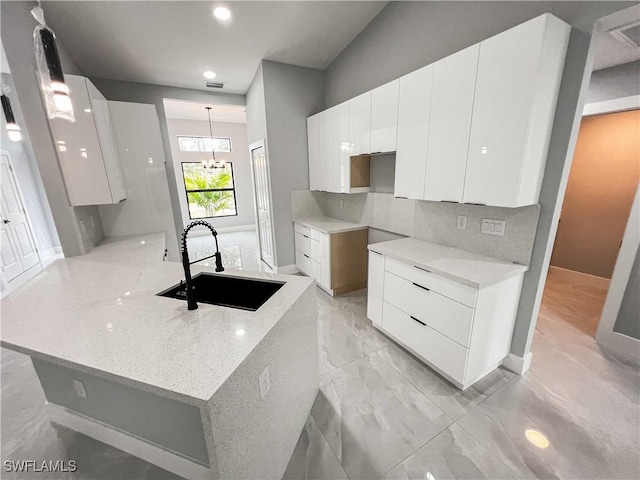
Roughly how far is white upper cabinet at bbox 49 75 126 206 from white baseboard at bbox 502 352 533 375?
379 centimetres

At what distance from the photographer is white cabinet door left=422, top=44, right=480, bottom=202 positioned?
1.63 m

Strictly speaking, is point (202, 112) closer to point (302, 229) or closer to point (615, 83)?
point (302, 229)

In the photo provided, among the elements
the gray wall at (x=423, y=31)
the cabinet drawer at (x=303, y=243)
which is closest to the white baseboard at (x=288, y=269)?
the cabinet drawer at (x=303, y=243)

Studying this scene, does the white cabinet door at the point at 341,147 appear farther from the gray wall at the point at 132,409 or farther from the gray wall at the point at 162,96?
the gray wall at the point at 132,409

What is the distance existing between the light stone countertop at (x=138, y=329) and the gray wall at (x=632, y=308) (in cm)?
271

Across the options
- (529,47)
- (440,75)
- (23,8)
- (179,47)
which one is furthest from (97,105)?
(529,47)

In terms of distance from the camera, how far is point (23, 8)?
184 centimetres

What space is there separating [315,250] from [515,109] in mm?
2447

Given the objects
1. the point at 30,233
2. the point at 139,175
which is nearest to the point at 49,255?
the point at 30,233

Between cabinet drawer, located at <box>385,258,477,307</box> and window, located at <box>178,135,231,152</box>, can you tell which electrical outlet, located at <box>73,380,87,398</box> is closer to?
cabinet drawer, located at <box>385,258,477,307</box>

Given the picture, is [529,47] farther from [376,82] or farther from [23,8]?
[23,8]

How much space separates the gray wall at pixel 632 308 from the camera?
2035mm

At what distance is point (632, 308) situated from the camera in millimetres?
2080

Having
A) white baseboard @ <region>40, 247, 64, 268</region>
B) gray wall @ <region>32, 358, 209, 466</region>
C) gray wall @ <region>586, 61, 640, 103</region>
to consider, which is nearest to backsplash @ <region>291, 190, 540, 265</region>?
gray wall @ <region>586, 61, 640, 103</region>
